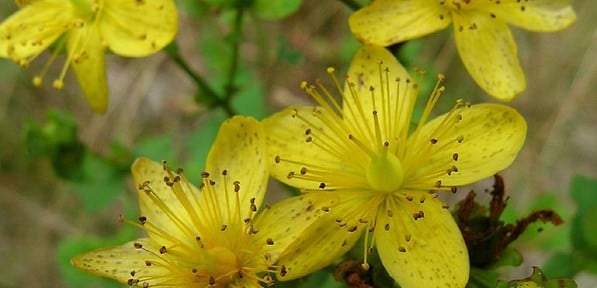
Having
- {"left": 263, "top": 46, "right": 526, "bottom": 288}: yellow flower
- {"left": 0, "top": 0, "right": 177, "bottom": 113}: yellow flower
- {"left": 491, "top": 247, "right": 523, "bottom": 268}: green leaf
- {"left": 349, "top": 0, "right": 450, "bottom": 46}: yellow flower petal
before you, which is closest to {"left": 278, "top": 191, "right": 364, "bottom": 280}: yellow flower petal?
{"left": 263, "top": 46, "right": 526, "bottom": 288}: yellow flower

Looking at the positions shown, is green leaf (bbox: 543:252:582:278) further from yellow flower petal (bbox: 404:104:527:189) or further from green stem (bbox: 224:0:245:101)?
green stem (bbox: 224:0:245:101)

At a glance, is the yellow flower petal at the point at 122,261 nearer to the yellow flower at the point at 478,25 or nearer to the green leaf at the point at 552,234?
the yellow flower at the point at 478,25

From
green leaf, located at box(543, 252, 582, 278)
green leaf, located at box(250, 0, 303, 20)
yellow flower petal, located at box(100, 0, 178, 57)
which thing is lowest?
green leaf, located at box(543, 252, 582, 278)

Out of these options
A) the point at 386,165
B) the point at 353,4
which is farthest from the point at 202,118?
the point at 386,165

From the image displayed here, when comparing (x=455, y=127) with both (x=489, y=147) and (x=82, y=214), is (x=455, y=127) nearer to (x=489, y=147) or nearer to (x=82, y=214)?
(x=489, y=147)

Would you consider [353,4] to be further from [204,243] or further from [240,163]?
[204,243]
